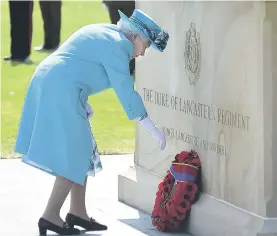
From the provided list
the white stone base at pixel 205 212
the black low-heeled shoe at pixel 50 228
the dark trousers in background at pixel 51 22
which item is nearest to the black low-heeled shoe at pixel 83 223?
the black low-heeled shoe at pixel 50 228

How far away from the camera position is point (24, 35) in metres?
16.8

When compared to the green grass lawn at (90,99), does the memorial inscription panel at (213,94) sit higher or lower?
higher

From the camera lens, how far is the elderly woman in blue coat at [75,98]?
6.29m

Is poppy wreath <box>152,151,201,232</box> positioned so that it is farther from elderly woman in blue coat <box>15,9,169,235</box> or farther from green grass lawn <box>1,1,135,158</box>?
green grass lawn <box>1,1,135,158</box>

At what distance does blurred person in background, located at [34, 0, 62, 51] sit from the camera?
17188 millimetres

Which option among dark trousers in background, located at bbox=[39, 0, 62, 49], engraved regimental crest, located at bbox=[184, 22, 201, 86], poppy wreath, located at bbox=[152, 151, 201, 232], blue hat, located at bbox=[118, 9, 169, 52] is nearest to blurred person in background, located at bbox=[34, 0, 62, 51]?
dark trousers in background, located at bbox=[39, 0, 62, 49]

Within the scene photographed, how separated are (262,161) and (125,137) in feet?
15.7

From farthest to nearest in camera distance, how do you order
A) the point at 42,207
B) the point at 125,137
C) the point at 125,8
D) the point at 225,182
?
the point at 125,8, the point at 125,137, the point at 42,207, the point at 225,182

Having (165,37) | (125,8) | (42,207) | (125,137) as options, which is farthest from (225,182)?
(125,8)

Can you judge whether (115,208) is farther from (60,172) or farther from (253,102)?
(253,102)

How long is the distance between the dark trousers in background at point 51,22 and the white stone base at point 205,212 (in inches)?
379

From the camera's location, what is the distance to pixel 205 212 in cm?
640

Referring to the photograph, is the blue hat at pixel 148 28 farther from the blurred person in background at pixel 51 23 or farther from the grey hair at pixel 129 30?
the blurred person in background at pixel 51 23

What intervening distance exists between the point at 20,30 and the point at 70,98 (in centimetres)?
1067
